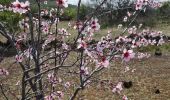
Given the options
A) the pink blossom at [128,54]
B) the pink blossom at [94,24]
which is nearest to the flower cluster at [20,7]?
the pink blossom at [94,24]

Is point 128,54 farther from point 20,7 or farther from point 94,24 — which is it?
point 20,7

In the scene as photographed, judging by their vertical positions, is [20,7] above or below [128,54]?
above

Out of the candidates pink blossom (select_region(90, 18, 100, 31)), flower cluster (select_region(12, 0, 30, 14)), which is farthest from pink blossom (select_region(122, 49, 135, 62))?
flower cluster (select_region(12, 0, 30, 14))

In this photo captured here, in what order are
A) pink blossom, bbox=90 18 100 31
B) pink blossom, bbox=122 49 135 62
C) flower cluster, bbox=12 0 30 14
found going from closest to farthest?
pink blossom, bbox=122 49 135 62 → flower cluster, bbox=12 0 30 14 → pink blossom, bbox=90 18 100 31

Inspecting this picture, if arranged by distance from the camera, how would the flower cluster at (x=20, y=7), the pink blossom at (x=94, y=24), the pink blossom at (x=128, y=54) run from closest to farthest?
the pink blossom at (x=128, y=54) → the flower cluster at (x=20, y=7) → the pink blossom at (x=94, y=24)

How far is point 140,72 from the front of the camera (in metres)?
13.9

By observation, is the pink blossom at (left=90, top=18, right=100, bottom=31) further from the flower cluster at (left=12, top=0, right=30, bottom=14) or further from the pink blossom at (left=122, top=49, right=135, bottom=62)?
the flower cluster at (left=12, top=0, right=30, bottom=14)

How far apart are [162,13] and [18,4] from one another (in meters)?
32.5

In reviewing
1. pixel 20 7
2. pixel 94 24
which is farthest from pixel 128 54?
pixel 20 7

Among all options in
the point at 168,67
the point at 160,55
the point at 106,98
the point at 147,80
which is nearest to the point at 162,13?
the point at 160,55

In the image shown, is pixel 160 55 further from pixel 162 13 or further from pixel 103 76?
pixel 162 13

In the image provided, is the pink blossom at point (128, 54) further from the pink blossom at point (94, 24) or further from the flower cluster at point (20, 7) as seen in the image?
the flower cluster at point (20, 7)

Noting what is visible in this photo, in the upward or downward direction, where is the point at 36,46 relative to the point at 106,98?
upward

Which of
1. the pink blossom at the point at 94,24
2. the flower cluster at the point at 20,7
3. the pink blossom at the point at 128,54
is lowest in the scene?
the pink blossom at the point at 128,54
